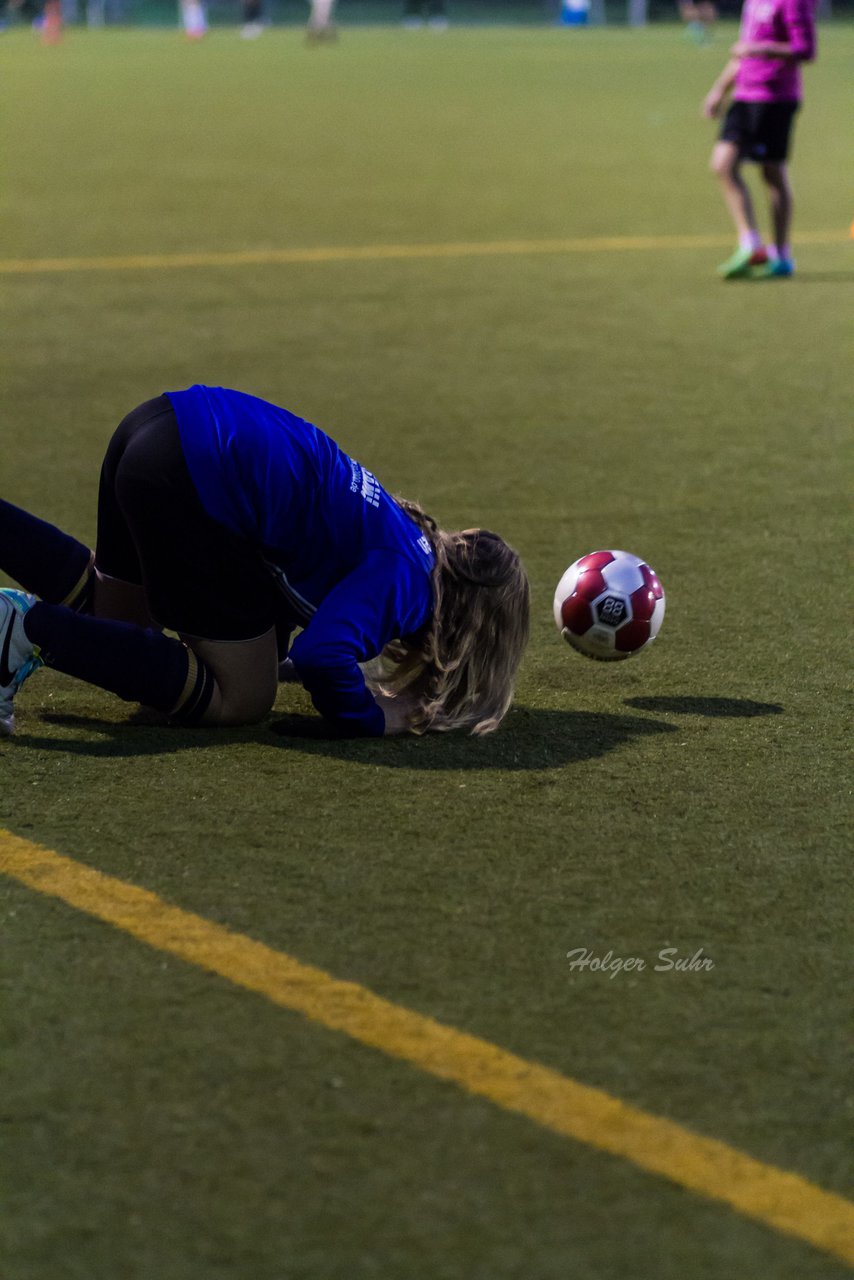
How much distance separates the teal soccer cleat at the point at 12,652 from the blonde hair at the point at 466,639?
0.88 metres

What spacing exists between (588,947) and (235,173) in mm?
14902

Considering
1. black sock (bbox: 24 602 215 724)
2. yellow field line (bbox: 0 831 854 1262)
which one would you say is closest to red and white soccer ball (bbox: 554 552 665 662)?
black sock (bbox: 24 602 215 724)

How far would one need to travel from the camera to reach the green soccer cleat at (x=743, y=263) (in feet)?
37.5

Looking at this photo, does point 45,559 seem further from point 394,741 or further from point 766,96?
point 766,96

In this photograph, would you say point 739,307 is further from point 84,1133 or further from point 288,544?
point 84,1133

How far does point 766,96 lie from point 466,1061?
30.9 feet

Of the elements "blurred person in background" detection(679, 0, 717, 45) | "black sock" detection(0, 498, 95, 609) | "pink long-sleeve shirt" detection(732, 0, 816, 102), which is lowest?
"black sock" detection(0, 498, 95, 609)

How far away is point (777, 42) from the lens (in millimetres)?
11289

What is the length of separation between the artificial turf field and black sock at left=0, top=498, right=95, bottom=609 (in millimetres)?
258

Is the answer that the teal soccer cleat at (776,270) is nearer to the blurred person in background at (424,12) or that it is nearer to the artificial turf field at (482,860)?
the artificial turf field at (482,860)

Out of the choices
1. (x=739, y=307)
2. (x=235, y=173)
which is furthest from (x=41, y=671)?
(x=235, y=173)

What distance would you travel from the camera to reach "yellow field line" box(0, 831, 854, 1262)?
101 inches

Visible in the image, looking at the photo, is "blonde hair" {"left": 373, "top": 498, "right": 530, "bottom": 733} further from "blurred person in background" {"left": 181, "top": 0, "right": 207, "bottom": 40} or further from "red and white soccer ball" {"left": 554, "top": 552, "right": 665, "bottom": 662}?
"blurred person in background" {"left": 181, "top": 0, "right": 207, "bottom": 40}

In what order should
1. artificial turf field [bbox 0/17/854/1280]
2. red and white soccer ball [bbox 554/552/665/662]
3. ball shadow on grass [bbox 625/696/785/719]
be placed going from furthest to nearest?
red and white soccer ball [bbox 554/552/665/662] → ball shadow on grass [bbox 625/696/785/719] → artificial turf field [bbox 0/17/854/1280]
